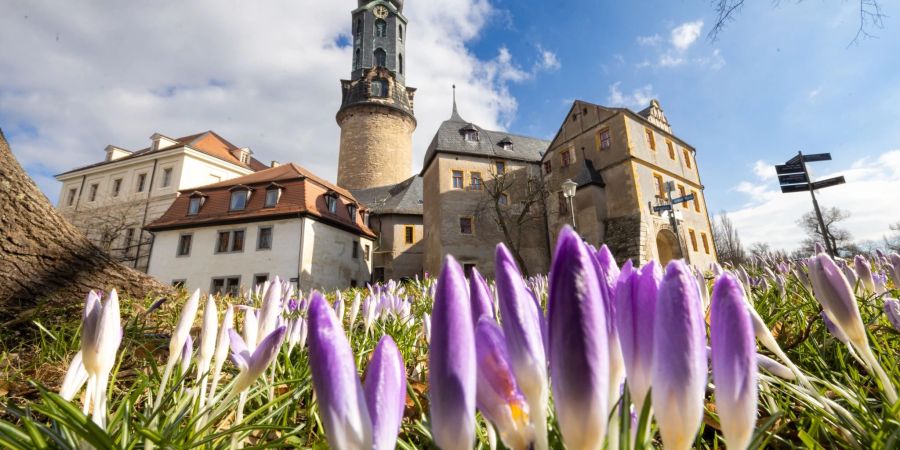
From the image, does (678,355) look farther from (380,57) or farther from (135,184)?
(380,57)

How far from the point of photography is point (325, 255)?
822 inches

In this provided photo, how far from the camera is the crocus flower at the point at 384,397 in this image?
459 mm

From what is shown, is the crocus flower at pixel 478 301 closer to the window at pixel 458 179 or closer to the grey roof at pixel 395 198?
the window at pixel 458 179

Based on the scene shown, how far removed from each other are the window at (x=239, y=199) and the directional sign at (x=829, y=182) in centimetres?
2322

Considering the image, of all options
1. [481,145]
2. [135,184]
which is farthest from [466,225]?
[135,184]

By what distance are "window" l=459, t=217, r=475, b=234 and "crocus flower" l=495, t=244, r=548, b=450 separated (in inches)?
880

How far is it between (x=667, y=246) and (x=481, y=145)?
41.7ft

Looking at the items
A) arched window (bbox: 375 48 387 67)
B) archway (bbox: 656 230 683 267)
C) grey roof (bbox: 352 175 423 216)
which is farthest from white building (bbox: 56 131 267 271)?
archway (bbox: 656 230 683 267)

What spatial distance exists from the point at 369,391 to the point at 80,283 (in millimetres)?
4077

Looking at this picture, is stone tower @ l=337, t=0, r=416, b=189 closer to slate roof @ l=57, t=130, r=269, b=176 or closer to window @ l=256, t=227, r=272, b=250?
slate roof @ l=57, t=130, r=269, b=176

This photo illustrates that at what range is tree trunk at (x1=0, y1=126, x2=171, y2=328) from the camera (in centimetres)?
Result: 283

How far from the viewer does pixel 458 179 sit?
2417 cm

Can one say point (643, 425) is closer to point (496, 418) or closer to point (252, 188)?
point (496, 418)

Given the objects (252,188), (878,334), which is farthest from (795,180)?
(252,188)
